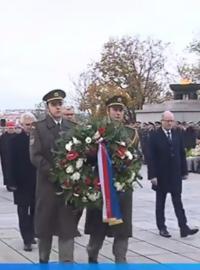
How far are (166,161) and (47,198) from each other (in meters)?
3.33

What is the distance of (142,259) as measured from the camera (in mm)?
7668

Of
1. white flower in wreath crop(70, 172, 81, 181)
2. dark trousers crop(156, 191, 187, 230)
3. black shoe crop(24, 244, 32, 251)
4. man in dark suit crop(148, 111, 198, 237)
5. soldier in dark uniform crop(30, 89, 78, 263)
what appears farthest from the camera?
man in dark suit crop(148, 111, 198, 237)

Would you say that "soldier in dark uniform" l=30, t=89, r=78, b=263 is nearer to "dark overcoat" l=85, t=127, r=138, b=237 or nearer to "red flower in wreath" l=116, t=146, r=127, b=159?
"dark overcoat" l=85, t=127, r=138, b=237

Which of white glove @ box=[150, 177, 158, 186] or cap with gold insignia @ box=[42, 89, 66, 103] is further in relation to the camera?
white glove @ box=[150, 177, 158, 186]

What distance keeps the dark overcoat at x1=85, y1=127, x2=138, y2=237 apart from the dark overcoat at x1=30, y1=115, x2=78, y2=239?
0.33 m

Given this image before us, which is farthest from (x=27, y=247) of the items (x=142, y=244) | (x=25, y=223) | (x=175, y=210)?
(x=175, y=210)

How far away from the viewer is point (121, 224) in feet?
21.6

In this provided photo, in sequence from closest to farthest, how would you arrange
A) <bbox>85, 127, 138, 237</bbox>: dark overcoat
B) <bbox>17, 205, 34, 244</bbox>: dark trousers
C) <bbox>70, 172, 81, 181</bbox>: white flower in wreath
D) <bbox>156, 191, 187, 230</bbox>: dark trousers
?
<bbox>70, 172, 81, 181</bbox>: white flower in wreath → <bbox>85, 127, 138, 237</bbox>: dark overcoat → <bbox>17, 205, 34, 244</bbox>: dark trousers → <bbox>156, 191, 187, 230</bbox>: dark trousers

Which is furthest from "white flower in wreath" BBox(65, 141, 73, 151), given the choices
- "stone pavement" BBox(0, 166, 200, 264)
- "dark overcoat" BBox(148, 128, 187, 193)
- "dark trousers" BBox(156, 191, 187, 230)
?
"dark trousers" BBox(156, 191, 187, 230)

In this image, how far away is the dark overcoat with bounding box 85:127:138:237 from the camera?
660cm

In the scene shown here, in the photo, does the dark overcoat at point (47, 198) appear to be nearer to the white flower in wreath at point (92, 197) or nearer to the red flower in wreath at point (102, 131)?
the white flower in wreath at point (92, 197)

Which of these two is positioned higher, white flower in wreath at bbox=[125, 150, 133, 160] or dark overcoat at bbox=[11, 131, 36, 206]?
white flower in wreath at bbox=[125, 150, 133, 160]

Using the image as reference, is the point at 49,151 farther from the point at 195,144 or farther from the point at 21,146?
the point at 195,144

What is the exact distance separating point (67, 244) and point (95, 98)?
50259mm
